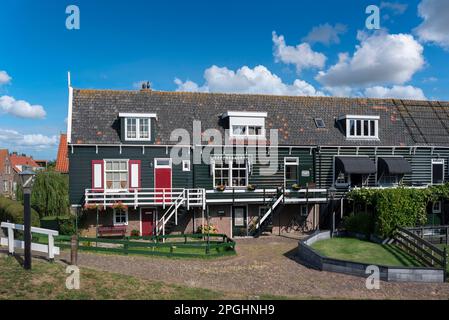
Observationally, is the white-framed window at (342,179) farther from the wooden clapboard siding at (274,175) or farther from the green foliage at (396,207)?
the green foliage at (396,207)

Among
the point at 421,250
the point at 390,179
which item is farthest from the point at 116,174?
the point at 390,179

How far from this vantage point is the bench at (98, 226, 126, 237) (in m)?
21.4

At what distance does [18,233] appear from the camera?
18906 millimetres

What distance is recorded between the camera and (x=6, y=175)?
6041 centimetres

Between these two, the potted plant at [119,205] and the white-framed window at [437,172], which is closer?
the potted plant at [119,205]

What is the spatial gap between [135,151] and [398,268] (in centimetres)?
1601

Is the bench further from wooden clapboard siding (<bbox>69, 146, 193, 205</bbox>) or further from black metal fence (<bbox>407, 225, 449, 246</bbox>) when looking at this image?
black metal fence (<bbox>407, 225, 449, 246</bbox>)

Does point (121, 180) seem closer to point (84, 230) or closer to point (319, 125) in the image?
point (84, 230)

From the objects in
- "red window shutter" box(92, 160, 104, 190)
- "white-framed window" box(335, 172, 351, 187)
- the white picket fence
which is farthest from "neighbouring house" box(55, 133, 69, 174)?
"white-framed window" box(335, 172, 351, 187)

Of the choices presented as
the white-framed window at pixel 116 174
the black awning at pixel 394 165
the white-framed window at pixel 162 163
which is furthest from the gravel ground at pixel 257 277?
the black awning at pixel 394 165

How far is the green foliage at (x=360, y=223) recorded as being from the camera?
20703 mm

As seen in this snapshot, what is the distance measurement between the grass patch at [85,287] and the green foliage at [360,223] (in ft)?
39.3

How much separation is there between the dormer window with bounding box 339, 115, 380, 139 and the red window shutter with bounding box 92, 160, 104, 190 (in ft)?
56.6
